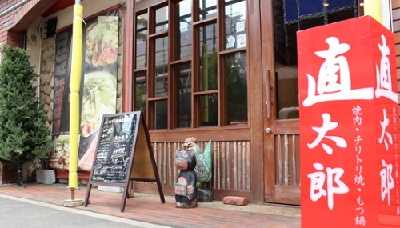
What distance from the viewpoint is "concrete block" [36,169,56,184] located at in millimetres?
7820

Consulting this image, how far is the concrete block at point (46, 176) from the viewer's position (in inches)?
308

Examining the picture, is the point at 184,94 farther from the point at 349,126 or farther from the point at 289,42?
the point at 349,126

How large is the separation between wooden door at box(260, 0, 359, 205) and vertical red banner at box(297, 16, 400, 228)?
208 centimetres

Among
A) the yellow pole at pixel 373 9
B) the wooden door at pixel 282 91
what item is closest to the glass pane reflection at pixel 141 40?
the wooden door at pixel 282 91

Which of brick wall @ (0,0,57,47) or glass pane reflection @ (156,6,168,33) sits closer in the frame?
glass pane reflection @ (156,6,168,33)

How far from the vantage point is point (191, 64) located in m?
5.59

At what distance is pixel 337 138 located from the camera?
7.36ft

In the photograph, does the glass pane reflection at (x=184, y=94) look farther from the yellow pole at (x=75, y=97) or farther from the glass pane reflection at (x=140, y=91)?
the yellow pole at (x=75, y=97)

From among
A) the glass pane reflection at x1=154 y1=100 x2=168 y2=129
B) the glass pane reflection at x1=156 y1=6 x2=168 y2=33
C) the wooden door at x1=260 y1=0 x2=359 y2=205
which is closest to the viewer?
the wooden door at x1=260 y1=0 x2=359 y2=205

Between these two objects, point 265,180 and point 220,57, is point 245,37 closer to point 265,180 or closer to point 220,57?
point 220,57

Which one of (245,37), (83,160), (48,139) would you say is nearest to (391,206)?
(245,37)

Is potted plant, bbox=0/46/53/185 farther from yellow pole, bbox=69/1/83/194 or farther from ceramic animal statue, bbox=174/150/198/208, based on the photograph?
ceramic animal statue, bbox=174/150/198/208

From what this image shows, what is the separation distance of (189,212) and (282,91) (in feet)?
5.88

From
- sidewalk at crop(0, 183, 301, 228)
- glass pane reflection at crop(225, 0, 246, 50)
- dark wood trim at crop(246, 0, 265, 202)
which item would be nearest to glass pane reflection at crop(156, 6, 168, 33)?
glass pane reflection at crop(225, 0, 246, 50)
